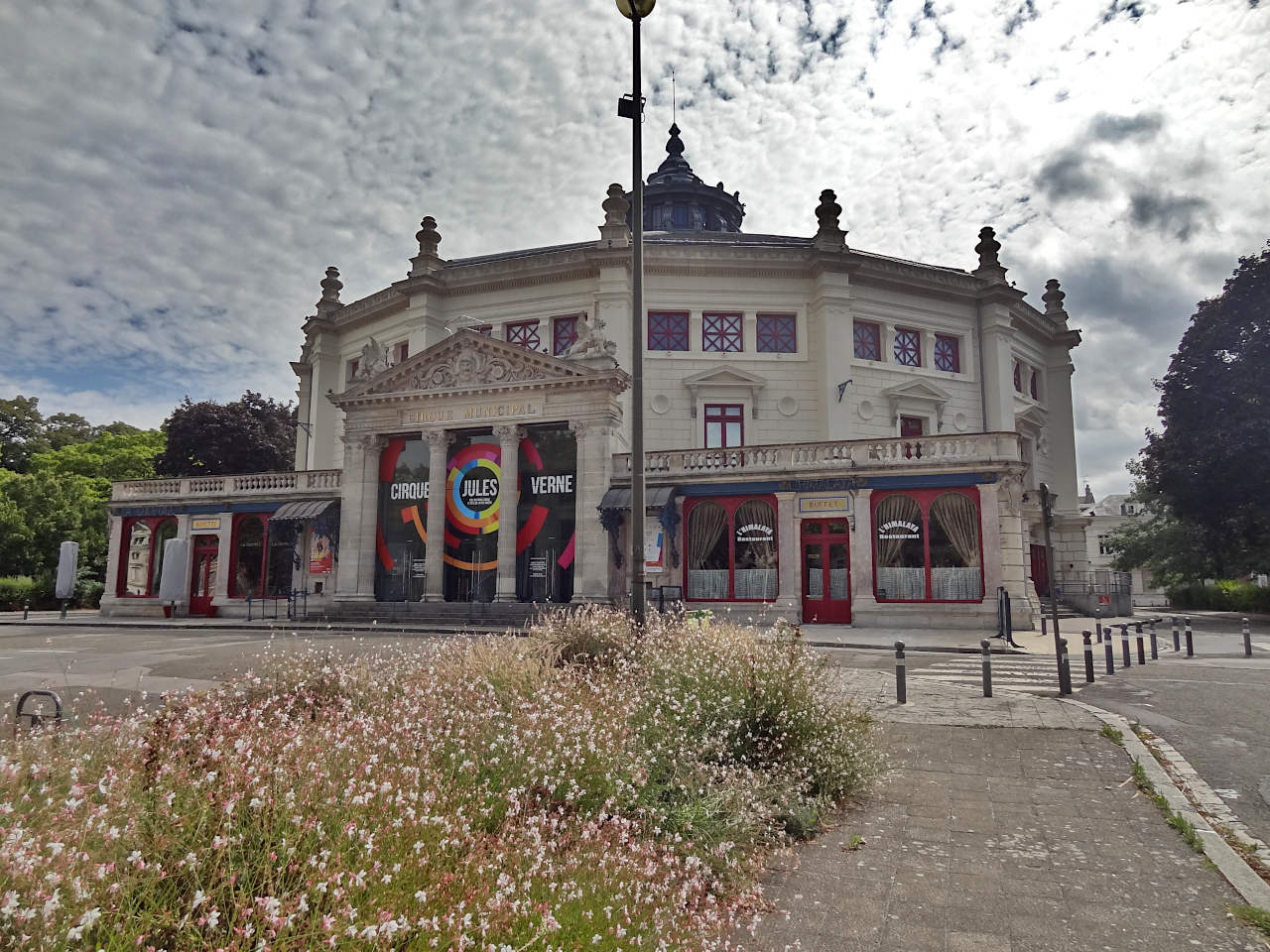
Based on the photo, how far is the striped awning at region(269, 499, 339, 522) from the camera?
3002 cm

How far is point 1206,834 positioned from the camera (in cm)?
545

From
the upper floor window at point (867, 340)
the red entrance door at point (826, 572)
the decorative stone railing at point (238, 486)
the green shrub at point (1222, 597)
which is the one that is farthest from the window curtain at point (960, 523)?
the decorative stone railing at point (238, 486)

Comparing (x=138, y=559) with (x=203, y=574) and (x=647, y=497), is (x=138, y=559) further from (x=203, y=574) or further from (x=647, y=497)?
(x=647, y=497)

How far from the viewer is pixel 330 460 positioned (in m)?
38.3

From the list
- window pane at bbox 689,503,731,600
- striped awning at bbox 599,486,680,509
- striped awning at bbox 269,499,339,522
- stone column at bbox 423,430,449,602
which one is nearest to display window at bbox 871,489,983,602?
window pane at bbox 689,503,731,600

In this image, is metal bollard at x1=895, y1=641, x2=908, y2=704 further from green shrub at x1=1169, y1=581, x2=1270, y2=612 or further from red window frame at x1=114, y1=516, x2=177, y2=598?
green shrub at x1=1169, y1=581, x2=1270, y2=612

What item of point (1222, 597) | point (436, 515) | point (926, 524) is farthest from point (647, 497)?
point (1222, 597)

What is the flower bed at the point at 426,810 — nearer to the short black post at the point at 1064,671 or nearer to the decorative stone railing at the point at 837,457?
the short black post at the point at 1064,671

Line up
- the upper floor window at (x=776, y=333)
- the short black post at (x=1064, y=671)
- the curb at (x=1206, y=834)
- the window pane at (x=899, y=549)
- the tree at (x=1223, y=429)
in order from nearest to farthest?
the curb at (x=1206, y=834) < the short black post at (x=1064, y=671) < the window pane at (x=899, y=549) < the tree at (x=1223, y=429) < the upper floor window at (x=776, y=333)

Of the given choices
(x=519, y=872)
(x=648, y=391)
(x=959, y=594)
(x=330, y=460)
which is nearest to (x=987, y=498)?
(x=959, y=594)

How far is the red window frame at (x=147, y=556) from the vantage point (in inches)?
1321

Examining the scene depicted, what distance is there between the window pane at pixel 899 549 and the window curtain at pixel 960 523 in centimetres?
64

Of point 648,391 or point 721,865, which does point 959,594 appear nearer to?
point 648,391

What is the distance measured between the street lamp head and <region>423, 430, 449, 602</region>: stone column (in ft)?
62.2
